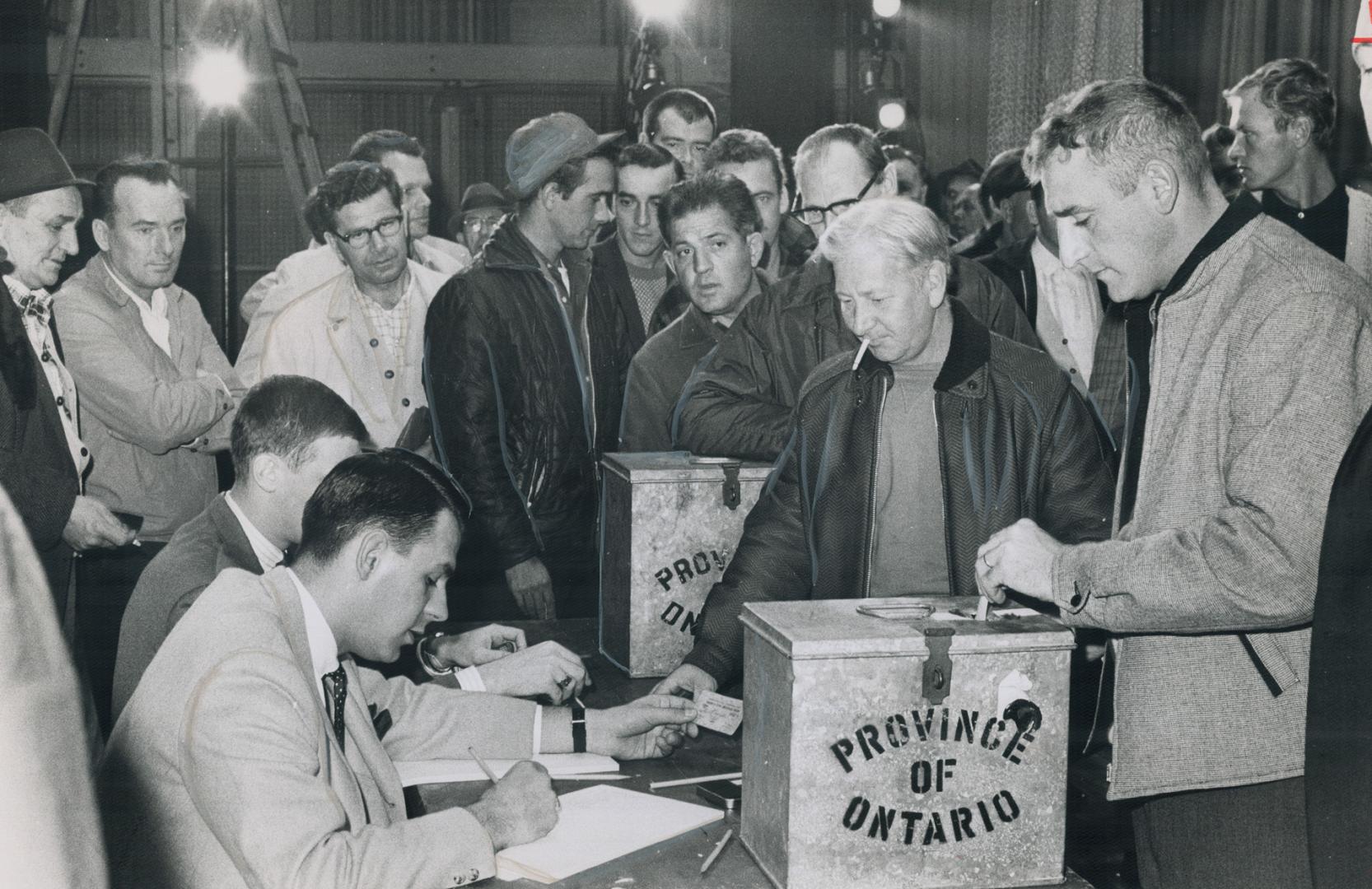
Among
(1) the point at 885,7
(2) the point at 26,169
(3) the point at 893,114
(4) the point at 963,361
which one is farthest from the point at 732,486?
(1) the point at 885,7

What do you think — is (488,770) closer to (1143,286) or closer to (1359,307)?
(1143,286)

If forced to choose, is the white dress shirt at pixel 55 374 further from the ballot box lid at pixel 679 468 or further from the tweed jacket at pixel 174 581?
the ballot box lid at pixel 679 468

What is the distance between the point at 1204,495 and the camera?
1615 mm

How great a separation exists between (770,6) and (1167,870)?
22.1ft

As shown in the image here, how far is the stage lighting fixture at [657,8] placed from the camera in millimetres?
7648

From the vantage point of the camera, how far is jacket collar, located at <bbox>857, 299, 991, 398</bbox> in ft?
7.48

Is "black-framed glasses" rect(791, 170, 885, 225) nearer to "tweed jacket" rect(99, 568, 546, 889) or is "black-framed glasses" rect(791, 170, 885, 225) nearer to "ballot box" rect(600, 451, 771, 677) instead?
"ballot box" rect(600, 451, 771, 677)

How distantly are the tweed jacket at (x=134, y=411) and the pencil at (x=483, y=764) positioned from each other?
163cm

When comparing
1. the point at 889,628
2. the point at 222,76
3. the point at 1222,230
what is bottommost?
the point at 889,628

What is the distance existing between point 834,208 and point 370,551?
224 cm

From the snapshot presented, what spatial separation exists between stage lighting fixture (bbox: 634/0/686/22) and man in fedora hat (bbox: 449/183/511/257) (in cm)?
162

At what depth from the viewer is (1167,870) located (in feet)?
5.74

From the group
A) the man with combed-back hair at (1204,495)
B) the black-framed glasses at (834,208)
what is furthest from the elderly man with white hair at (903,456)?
the black-framed glasses at (834,208)

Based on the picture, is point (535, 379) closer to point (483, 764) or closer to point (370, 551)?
point (483, 764)
